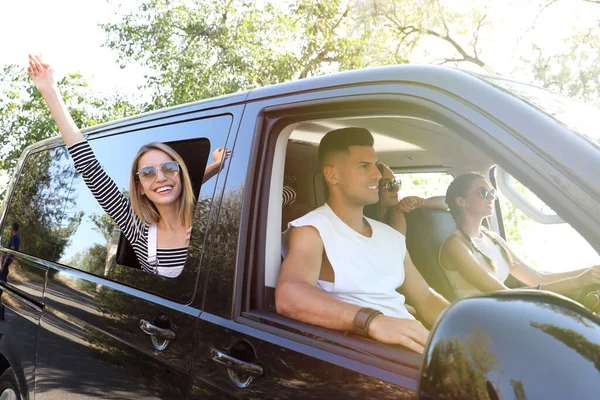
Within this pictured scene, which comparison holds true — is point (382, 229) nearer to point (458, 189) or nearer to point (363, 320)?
point (363, 320)

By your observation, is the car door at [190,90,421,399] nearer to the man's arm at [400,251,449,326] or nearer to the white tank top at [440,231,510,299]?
the man's arm at [400,251,449,326]

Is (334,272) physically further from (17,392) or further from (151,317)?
(17,392)

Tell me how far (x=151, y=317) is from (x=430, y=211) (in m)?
2.00

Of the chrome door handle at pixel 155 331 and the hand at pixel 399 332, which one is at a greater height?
the hand at pixel 399 332

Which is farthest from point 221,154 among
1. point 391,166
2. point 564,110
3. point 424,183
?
point 424,183

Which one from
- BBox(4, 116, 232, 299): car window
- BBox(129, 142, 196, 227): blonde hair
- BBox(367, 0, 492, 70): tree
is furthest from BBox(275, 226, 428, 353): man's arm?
BBox(367, 0, 492, 70): tree

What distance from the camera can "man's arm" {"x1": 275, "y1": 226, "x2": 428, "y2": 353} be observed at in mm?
1638

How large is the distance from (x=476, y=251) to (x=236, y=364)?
Result: 200cm

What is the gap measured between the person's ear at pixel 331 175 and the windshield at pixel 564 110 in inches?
34.7

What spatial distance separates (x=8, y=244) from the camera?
3889 millimetres

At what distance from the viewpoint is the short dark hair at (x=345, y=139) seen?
2.53 meters


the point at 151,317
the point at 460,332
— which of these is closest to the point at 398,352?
the point at 460,332

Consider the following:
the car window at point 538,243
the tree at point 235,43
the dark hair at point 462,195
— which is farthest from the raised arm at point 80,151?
the tree at point 235,43

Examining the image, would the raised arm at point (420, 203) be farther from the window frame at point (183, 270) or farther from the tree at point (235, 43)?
the tree at point (235, 43)
